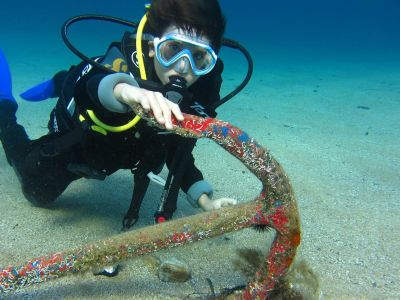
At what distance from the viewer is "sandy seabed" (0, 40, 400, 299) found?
92.3 inches

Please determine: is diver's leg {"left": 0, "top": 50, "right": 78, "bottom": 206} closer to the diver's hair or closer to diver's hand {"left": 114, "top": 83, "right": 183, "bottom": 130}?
the diver's hair

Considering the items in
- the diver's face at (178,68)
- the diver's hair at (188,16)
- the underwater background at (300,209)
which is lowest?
the underwater background at (300,209)

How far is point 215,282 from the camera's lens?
7.73 ft

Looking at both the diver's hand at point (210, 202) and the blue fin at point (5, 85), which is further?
the blue fin at point (5, 85)

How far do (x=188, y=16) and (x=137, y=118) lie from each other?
0.92 meters

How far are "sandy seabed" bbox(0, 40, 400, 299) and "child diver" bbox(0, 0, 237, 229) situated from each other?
41cm

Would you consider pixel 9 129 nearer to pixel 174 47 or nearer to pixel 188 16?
pixel 174 47

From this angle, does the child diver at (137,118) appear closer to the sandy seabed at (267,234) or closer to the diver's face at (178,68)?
the diver's face at (178,68)

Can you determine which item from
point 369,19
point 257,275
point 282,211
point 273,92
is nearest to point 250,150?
point 282,211

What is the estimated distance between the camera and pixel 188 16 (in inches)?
95.7

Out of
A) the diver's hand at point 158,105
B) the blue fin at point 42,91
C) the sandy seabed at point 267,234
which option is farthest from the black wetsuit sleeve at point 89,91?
the blue fin at point 42,91

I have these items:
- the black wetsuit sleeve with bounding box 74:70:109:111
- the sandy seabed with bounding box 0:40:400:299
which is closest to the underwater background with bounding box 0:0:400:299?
the sandy seabed with bounding box 0:40:400:299

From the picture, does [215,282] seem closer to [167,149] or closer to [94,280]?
[94,280]

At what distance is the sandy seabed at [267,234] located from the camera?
234cm
